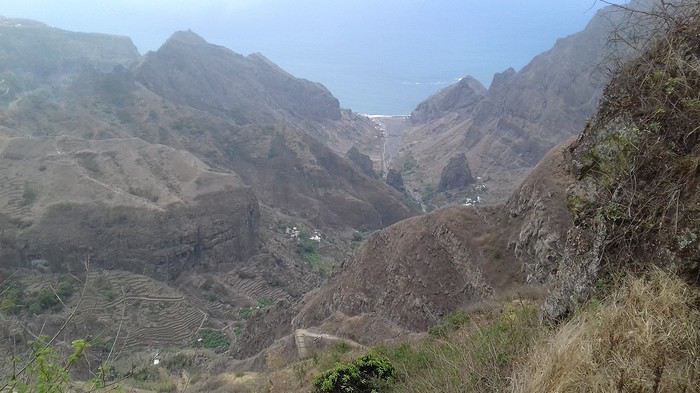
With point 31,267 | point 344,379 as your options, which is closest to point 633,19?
point 344,379

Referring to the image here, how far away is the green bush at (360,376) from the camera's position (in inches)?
258

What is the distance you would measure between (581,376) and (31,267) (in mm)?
34395

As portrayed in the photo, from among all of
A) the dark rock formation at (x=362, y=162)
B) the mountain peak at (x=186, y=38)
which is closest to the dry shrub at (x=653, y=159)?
the dark rock formation at (x=362, y=162)

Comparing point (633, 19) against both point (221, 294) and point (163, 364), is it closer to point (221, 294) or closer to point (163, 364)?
point (163, 364)

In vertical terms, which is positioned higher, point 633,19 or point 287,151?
point 633,19

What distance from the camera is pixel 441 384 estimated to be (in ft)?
14.0

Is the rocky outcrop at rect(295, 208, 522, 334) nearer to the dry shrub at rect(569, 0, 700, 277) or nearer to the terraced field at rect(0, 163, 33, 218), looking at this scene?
the dry shrub at rect(569, 0, 700, 277)

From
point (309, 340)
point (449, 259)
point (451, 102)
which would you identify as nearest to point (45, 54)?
point (451, 102)

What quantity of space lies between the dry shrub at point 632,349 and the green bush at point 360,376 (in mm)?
3388

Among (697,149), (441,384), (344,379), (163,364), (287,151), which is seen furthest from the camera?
(287,151)

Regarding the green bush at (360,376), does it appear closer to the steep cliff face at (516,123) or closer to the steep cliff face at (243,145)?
the steep cliff face at (243,145)

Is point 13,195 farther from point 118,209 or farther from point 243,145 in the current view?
point 243,145

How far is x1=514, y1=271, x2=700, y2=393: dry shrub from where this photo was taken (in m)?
2.78

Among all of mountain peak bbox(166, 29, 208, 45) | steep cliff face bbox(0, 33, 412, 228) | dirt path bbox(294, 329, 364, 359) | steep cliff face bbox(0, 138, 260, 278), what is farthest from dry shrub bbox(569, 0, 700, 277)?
mountain peak bbox(166, 29, 208, 45)
